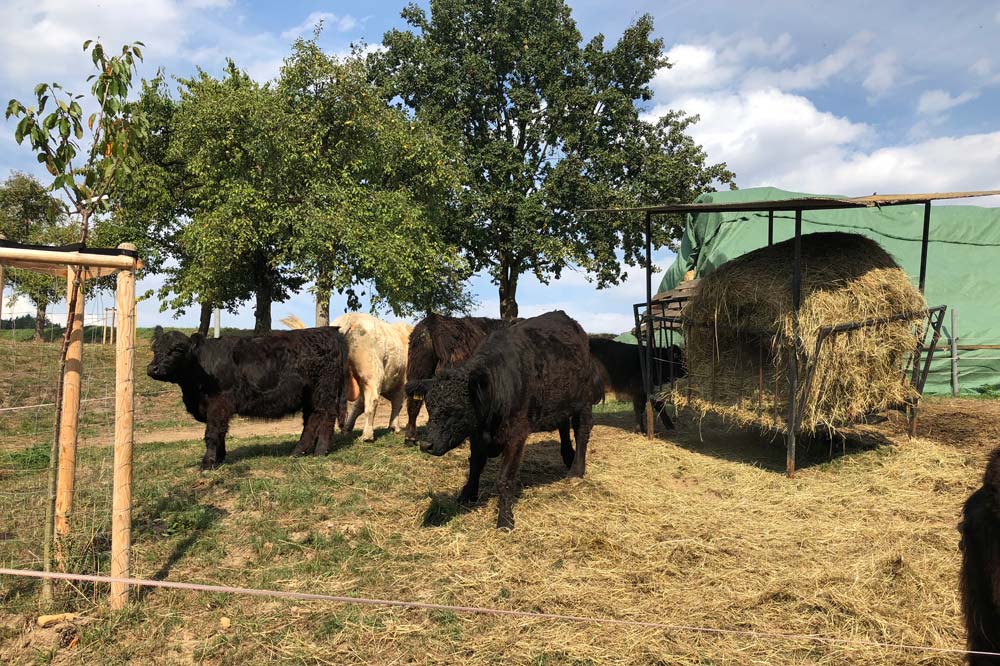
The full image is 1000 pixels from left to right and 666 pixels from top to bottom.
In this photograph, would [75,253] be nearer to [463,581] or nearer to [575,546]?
[463,581]

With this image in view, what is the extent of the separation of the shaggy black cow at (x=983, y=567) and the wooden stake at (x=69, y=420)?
18.2 feet

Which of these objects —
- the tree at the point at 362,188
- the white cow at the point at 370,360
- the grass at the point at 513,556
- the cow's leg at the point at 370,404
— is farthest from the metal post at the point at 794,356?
the tree at the point at 362,188

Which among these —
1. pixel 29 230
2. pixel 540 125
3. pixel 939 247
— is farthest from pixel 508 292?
pixel 29 230

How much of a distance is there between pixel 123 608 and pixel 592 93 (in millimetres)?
24798

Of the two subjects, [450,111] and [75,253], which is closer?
[75,253]

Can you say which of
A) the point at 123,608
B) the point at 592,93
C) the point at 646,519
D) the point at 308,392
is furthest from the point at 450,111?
the point at 123,608

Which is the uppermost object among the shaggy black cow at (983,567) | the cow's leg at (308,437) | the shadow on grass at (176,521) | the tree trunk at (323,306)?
the tree trunk at (323,306)

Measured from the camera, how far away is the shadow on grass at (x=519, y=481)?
249 inches

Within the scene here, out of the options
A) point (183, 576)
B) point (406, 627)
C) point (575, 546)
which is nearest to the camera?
point (406, 627)

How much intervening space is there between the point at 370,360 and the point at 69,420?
5377 mm

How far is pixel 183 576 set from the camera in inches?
188

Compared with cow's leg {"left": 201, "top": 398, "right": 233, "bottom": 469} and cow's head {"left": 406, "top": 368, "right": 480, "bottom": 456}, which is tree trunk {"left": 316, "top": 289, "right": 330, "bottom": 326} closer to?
cow's leg {"left": 201, "top": 398, "right": 233, "bottom": 469}

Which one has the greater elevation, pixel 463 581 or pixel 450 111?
pixel 450 111

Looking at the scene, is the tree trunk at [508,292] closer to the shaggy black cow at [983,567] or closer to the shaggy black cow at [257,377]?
the shaggy black cow at [257,377]
